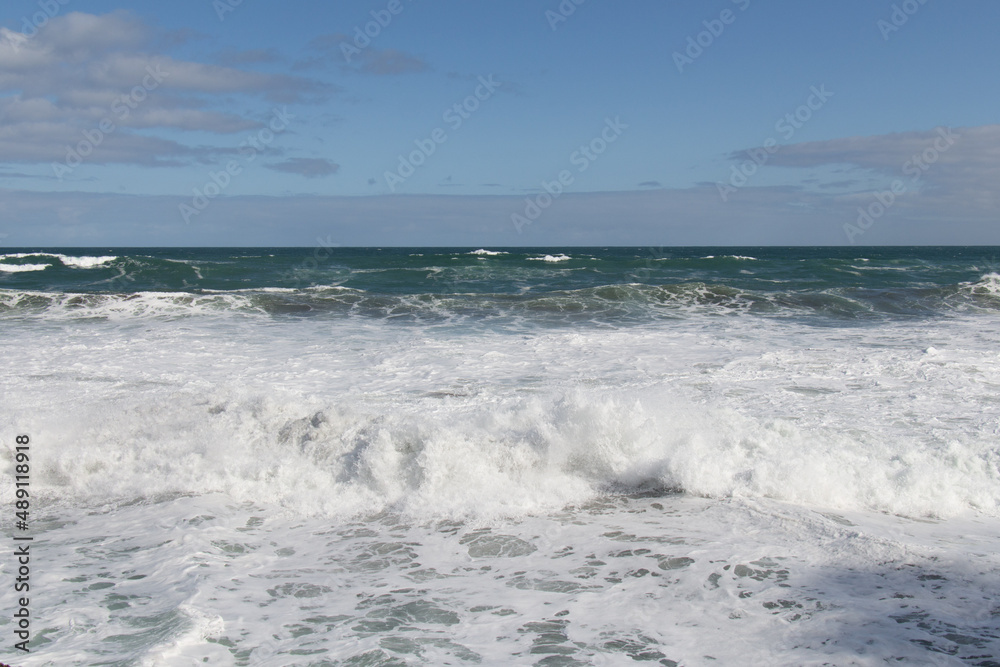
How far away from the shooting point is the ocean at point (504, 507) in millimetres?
3373

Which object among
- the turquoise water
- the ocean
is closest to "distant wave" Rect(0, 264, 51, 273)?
the turquoise water

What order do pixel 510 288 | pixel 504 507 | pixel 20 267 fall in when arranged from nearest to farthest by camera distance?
pixel 504 507, pixel 510 288, pixel 20 267

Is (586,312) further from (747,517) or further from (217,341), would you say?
(747,517)

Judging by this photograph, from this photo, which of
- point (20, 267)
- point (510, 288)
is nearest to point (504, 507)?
point (510, 288)

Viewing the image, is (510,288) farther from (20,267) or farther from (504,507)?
(20,267)

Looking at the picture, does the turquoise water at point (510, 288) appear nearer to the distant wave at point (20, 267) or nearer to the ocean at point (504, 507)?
the distant wave at point (20, 267)

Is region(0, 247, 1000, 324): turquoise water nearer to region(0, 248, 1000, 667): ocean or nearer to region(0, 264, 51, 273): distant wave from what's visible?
region(0, 264, 51, 273): distant wave

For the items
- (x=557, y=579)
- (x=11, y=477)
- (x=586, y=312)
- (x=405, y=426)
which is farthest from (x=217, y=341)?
(x=557, y=579)

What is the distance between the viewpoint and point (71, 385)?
334 inches

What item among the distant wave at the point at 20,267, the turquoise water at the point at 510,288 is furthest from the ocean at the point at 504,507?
the distant wave at the point at 20,267

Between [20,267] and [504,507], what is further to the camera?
[20,267]

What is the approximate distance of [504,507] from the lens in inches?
199

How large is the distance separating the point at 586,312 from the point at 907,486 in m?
12.1

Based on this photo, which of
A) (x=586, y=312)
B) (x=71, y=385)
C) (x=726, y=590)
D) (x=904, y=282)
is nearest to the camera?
(x=726, y=590)
